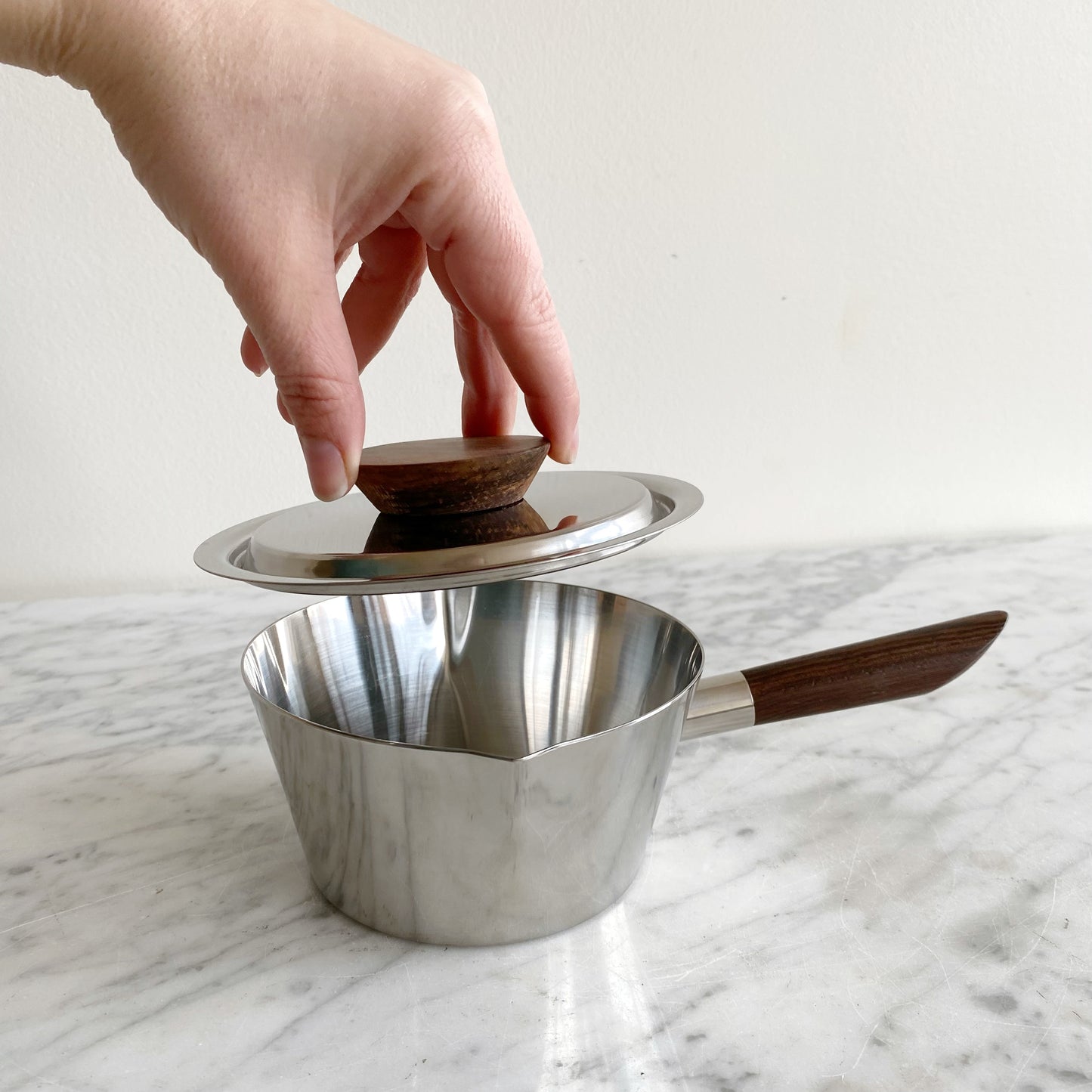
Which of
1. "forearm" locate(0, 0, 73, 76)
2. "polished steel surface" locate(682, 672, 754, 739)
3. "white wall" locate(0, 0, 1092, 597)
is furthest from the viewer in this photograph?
"white wall" locate(0, 0, 1092, 597)

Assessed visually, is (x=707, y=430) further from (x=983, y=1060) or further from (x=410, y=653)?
(x=983, y=1060)

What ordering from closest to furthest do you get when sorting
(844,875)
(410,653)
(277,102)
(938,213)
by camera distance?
1. (277,102)
2. (844,875)
3. (410,653)
4. (938,213)

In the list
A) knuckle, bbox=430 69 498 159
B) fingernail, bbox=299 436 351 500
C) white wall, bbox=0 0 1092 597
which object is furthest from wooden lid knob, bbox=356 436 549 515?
white wall, bbox=0 0 1092 597

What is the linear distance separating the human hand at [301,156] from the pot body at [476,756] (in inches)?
5.4

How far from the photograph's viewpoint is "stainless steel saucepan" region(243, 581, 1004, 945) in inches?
17.1

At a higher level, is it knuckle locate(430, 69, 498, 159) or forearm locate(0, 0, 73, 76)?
forearm locate(0, 0, 73, 76)

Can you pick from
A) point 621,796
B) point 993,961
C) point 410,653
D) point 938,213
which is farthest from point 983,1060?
point 938,213

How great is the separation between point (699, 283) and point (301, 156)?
0.68 metres

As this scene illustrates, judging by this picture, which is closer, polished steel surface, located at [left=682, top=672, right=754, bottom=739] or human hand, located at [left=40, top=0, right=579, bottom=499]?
human hand, located at [left=40, top=0, right=579, bottom=499]

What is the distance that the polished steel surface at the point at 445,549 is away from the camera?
41 cm

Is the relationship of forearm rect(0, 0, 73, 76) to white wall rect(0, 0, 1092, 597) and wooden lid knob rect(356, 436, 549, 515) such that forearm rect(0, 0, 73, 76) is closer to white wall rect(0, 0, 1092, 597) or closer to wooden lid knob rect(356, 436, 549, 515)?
wooden lid knob rect(356, 436, 549, 515)

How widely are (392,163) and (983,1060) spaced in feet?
1.47

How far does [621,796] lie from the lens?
0.46 meters

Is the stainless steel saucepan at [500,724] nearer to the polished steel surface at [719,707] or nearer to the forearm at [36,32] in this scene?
the polished steel surface at [719,707]
